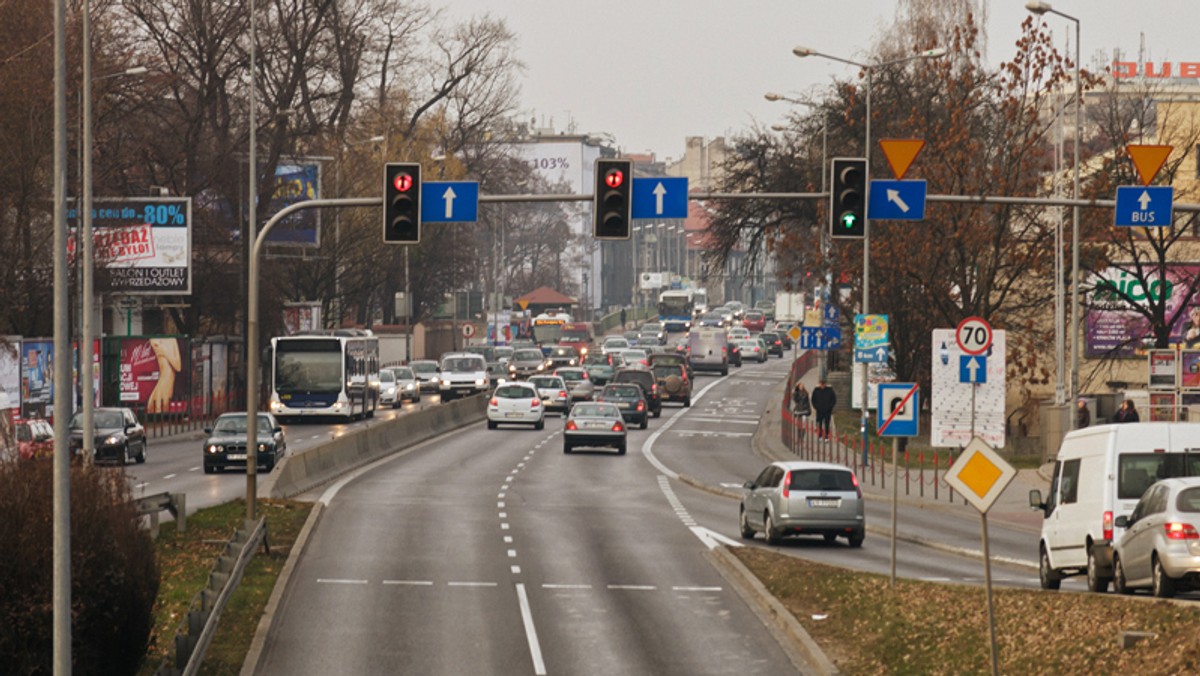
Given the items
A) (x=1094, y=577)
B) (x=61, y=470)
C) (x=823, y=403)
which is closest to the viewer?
(x=61, y=470)

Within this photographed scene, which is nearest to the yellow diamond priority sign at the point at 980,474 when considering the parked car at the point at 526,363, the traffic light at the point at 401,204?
the traffic light at the point at 401,204

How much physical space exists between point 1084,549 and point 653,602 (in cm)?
567

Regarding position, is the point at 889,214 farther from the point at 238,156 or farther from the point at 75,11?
the point at 238,156

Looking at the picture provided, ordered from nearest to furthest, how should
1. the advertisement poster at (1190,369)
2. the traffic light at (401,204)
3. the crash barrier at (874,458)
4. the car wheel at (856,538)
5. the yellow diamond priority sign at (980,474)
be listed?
1. the yellow diamond priority sign at (980,474)
2. the traffic light at (401,204)
3. the car wheel at (856,538)
4. the crash barrier at (874,458)
5. the advertisement poster at (1190,369)

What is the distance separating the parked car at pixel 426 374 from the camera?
8934 centimetres

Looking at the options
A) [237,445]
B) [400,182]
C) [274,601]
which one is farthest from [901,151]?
[237,445]

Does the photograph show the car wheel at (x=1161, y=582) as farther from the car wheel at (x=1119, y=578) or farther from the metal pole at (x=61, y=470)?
the metal pole at (x=61, y=470)

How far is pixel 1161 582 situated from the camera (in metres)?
21.8

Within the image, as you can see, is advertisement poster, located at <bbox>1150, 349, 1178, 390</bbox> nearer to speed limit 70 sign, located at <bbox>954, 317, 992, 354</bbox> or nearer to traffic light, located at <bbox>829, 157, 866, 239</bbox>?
speed limit 70 sign, located at <bbox>954, 317, 992, 354</bbox>

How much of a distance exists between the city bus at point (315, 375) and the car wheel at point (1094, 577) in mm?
43509

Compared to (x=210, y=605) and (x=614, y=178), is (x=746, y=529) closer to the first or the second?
(x=614, y=178)

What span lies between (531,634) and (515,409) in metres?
43.7

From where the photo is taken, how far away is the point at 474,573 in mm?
29312

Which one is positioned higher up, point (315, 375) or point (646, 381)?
point (315, 375)
